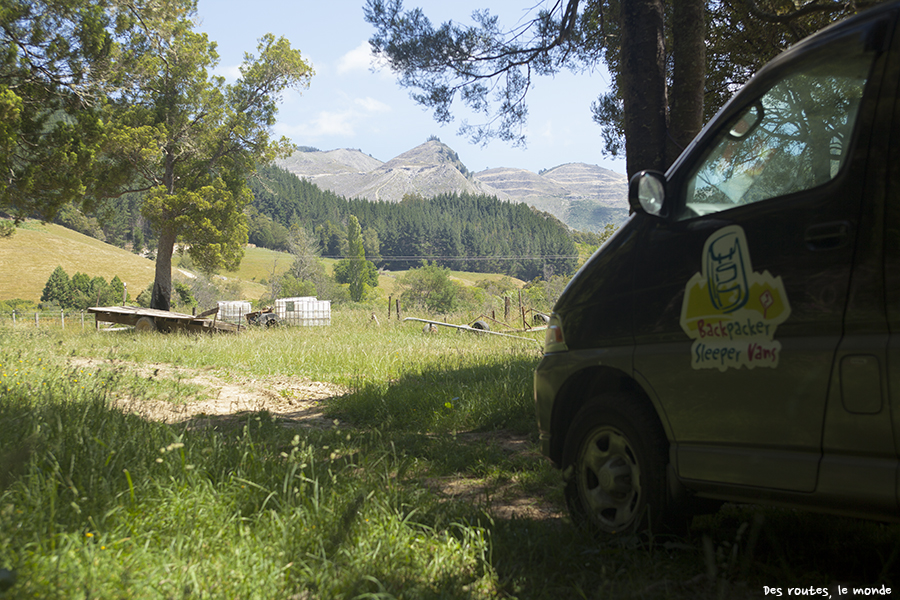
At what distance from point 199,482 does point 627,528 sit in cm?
209

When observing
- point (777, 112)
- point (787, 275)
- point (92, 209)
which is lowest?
point (787, 275)

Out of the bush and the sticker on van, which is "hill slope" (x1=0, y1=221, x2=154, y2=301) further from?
the sticker on van

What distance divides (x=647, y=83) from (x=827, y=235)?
3.81 meters

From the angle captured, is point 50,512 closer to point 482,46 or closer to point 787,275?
point 787,275

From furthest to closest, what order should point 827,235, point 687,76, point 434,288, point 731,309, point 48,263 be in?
point 434,288
point 48,263
point 687,76
point 731,309
point 827,235

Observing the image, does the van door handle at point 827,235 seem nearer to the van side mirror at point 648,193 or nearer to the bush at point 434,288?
the van side mirror at point 648,193

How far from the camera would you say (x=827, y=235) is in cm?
200

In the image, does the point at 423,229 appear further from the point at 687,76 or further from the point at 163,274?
the point at 687,76

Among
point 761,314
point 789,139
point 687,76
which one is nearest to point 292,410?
point 687,76

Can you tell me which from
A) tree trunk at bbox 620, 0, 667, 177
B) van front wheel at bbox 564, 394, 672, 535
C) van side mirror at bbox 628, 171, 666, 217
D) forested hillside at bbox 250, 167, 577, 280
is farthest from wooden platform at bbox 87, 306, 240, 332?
forested hillside at bbox 250, 167, 577, 280

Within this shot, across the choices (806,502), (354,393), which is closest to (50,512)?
(806,502)

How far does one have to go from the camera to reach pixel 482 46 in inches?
377

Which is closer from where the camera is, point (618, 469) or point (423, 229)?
point (618, 469)

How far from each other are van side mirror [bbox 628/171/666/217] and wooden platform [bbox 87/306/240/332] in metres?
16.9
